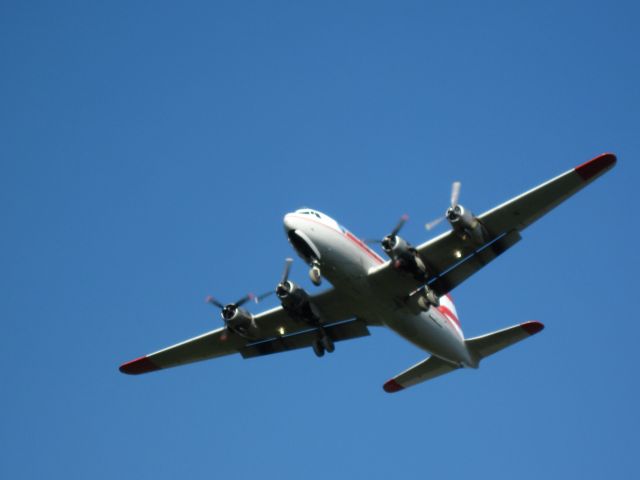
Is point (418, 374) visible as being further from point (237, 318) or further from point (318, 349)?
point (237, 318)

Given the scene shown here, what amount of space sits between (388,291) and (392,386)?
32.4ft

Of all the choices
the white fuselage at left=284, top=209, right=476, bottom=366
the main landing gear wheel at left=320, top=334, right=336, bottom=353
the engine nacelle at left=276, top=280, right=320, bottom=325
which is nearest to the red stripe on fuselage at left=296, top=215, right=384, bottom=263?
the white fuselage at left=284, top=209, right=476, bottom=366

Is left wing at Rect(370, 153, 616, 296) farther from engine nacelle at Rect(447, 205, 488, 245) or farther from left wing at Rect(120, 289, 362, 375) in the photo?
left wing at Rect(120, 289, 362, 375)

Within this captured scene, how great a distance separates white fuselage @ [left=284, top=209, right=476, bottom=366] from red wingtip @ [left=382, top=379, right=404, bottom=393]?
4601 millimetres

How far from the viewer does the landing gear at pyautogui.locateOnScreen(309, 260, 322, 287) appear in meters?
39.6

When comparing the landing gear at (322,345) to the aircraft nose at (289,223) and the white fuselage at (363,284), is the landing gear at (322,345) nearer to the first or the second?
the white fuselage at (363,284)

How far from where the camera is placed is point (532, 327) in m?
44.6

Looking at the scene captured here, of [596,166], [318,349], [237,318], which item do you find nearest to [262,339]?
[237,318]

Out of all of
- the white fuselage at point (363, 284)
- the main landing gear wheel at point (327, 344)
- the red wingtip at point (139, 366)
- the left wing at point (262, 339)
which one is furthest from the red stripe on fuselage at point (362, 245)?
the red wingtip at point (139, 366)

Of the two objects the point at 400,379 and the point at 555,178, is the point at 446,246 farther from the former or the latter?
the point at 400,379

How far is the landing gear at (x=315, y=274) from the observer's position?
39.6 metres

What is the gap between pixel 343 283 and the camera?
4094 centimetres

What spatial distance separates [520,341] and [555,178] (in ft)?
33.7

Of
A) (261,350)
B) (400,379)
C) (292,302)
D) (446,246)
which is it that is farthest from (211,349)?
(446,246)
